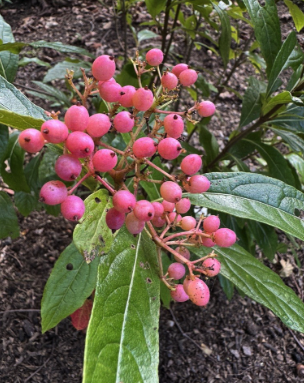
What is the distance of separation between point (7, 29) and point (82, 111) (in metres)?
1.10

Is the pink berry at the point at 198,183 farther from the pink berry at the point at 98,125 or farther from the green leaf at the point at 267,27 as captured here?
the green leaf at the point at 267,27

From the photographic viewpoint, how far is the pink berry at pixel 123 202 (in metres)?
0.78

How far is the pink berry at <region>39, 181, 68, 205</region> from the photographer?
738 mm

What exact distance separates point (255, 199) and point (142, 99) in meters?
0.48

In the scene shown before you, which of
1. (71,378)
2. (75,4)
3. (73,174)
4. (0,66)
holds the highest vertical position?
(73,174)

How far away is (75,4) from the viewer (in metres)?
A: 4.37

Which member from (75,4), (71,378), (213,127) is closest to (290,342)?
(71,378)

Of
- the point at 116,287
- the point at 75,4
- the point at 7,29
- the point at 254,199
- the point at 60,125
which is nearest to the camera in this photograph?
the point at 60,125

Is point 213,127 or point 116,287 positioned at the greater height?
point 116,287

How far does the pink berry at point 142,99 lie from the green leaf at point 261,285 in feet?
1.75

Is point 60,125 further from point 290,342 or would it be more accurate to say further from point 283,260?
point 283,260

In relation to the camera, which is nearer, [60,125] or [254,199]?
[60,125]

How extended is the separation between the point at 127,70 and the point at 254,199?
1.06 metres

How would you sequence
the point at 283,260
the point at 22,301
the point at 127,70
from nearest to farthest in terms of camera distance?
the point at 127,70 < the point at 22,301 < the point at 283,260
